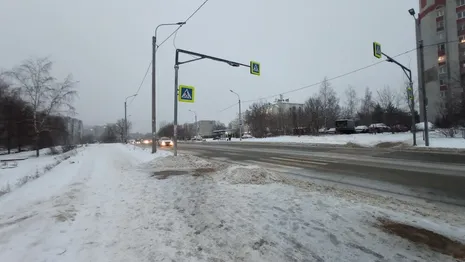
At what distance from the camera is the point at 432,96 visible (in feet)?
216

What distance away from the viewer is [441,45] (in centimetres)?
6406

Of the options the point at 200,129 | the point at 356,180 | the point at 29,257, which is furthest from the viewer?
the point at 200,129

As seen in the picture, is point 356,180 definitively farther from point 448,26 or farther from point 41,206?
point 448,26

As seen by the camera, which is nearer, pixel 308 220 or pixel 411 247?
pixel 411 247

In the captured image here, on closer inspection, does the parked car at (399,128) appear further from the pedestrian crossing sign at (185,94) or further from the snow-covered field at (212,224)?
the snow-covered field at (212,224)

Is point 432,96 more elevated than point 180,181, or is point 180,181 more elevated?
point 432,96

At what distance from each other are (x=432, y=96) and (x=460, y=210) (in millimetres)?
74804

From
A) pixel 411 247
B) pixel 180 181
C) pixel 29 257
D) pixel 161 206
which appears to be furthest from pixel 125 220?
pixel 411 247

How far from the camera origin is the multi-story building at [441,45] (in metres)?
60.8

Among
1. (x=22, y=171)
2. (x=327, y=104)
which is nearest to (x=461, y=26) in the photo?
(x=327, y=104)

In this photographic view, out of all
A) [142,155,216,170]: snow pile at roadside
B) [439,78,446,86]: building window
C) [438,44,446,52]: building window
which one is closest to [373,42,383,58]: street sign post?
[142,155,216,170]: snow pile at roadside

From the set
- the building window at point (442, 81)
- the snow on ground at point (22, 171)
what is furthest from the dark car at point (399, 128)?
the snow on ground at point (22, 171)

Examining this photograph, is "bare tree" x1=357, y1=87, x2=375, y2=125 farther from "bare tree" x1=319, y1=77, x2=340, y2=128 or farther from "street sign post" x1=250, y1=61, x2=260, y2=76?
"street sign post" x1=250, y1=61, x2=260, y2=76

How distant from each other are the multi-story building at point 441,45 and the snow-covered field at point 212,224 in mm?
66929
